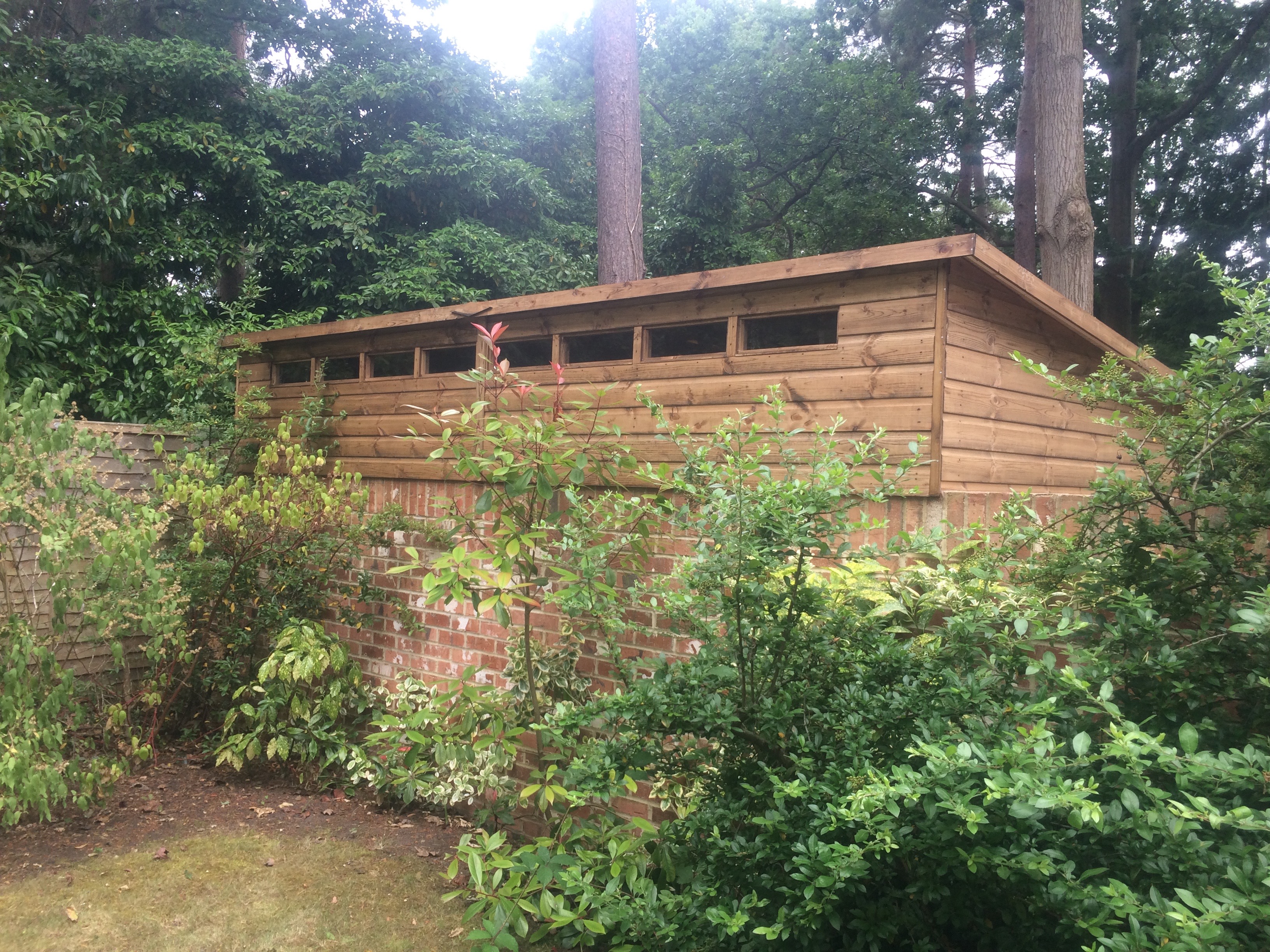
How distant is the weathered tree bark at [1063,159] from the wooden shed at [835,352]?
11.0 ft

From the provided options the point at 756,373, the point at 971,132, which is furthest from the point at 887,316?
the point at 971,132

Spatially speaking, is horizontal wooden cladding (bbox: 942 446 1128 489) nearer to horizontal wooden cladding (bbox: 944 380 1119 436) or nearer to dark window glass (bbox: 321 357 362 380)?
horizontal wooden cladding (bbox: 944 380 1119 436)

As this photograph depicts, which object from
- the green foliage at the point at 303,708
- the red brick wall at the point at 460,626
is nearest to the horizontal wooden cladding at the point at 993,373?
the red brick wall at the point at 460,626

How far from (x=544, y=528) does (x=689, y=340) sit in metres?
1.42

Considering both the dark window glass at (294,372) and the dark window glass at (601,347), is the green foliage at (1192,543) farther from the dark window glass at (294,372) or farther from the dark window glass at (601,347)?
the dark window glass at (294,372)

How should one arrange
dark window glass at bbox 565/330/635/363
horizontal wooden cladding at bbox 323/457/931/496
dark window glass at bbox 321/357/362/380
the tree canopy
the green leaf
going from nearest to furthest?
the green leaf, dark window glass at bbox 565/330/635/363, horizontal wooden cladding at bbox 323/457/931/496, dark window glass at bbox 321/357/362/380, the tree canopy

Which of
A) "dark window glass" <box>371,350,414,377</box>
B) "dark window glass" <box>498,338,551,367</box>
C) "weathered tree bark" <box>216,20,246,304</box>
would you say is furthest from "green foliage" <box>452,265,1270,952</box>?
"weathered tree bark" <box>216,20,246,304</box>

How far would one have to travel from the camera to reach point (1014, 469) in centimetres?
452

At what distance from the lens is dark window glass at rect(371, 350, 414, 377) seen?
6.13 meters

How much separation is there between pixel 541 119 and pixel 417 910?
465 inches

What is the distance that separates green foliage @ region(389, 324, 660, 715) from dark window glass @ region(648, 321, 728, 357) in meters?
0.51

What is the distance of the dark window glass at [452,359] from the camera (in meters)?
5.75

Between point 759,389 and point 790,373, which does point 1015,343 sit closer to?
point 790,373

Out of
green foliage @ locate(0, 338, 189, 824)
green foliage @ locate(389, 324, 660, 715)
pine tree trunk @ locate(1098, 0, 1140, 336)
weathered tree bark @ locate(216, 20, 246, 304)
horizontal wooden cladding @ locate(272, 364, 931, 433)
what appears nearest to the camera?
green foliage @ locate(389, 324, 660, 715)
